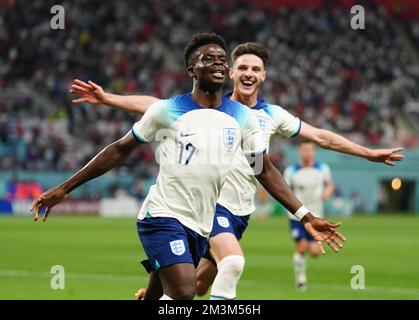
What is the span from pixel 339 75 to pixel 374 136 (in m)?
4.76

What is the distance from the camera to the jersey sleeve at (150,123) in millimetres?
7996

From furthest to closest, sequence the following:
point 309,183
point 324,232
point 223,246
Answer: point 309,183, point 223,246, point 324,232

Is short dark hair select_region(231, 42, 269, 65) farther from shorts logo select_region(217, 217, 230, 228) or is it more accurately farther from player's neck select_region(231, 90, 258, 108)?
shorts logo select_region(217, 217, 230, 228)

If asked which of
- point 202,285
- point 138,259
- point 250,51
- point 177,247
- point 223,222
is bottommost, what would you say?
point 202,285

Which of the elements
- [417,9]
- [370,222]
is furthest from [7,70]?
[417,9]

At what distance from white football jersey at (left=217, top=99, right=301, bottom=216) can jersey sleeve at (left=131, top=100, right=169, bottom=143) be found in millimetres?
2292

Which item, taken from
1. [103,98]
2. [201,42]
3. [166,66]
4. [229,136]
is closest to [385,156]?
[229,136]

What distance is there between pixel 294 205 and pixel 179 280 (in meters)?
1.34

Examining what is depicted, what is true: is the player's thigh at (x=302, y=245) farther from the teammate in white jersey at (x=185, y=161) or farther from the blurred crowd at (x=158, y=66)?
the blurred crowd at (x=158, y=66)

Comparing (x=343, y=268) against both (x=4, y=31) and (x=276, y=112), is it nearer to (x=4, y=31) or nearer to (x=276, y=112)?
(x=276, y=112)

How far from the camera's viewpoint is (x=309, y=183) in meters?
19.9

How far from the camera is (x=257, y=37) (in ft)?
157

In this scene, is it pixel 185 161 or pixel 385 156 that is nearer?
pixel 185 161

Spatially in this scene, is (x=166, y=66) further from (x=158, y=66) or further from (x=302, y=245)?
(x=302, y=245)
